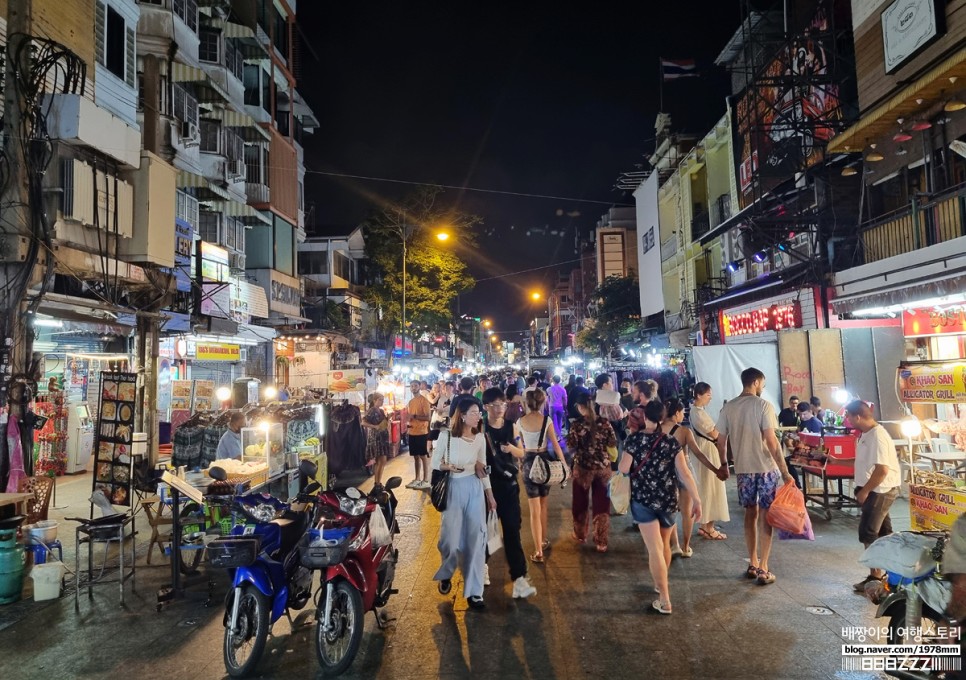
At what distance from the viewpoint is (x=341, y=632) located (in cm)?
422

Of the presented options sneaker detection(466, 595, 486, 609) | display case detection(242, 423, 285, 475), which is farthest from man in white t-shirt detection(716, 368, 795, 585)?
display case detection(242, 423, 285, 475)

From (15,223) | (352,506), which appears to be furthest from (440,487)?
(15,223)

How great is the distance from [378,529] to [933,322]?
1066 centimetres

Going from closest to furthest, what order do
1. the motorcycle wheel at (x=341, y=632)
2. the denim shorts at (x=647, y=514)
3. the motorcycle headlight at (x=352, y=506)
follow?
the motorcycle wheel at (x=341, y=632) → the motorcycle headlight at (x=352, y=506) → the denim shorts at (x=647, y=514)

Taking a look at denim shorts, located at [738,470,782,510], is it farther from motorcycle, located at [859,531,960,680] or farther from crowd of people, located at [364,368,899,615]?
motorcycle, located at [859,531,960,680]

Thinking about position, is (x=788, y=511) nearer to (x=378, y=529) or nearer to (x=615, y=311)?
(x=378, y=529)

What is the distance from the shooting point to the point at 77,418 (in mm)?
12805

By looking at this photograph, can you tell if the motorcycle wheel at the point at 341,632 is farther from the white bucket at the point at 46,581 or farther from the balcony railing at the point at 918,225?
the balcony railing at the point at 918,225

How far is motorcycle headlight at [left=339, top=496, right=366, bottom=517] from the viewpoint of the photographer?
181 inches

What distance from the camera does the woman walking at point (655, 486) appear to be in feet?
16.7

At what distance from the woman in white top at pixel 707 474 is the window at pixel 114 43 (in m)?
12.6

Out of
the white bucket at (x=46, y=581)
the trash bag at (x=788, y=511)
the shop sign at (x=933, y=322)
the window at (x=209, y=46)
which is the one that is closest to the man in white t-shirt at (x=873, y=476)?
the trash bag at (x=788, y=511)

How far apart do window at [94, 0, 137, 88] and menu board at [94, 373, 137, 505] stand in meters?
7.61

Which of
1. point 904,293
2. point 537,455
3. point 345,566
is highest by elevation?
point 904,293
